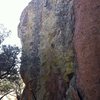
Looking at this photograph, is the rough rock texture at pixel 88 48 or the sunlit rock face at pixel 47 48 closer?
the rough rock texture at pixel 88 48

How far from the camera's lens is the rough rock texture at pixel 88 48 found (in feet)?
54.0

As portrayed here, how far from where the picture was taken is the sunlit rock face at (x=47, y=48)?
22391 mm

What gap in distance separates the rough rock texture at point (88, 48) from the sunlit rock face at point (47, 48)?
2958 millimetres

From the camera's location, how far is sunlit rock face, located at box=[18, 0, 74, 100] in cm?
2239

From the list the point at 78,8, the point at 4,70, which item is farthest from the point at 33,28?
the point at 78,8

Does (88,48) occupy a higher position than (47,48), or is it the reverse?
(47,48)

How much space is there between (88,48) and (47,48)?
10.2m

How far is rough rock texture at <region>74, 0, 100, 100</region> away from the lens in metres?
16.5

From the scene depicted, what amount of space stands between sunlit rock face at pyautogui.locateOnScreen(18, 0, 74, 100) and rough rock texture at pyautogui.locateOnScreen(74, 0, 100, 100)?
296 centimetres

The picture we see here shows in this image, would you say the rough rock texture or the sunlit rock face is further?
the sunlit rock face

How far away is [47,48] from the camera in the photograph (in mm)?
27156

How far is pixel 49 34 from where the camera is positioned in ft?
87.9

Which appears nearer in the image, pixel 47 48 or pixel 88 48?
pixel 88 48

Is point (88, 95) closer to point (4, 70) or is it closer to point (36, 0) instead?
point (4, 70)
